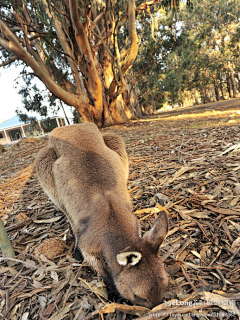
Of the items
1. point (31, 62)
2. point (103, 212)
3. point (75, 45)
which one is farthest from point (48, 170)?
point (75, 45)

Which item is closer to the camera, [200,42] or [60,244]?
[60,244]

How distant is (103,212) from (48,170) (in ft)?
4.57

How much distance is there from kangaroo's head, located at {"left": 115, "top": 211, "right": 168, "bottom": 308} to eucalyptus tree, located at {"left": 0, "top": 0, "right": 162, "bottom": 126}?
921 centimetres

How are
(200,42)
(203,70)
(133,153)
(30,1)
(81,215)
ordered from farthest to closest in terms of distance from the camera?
1. (203,70)
2. (200,42)
3. (30,1)
4. (133,153)
5. (81,215)

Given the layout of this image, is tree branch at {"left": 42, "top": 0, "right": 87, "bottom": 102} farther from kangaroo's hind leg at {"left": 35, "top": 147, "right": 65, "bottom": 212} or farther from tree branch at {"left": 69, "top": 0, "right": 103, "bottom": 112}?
kangaroo's hind leg at {"left": 35, "top": 147, "right": 65, "bottom": 212}

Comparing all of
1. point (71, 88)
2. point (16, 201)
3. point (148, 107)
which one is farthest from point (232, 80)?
point (16, 201)

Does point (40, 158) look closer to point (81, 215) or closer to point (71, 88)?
point (81, 215)

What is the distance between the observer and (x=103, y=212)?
2.28 metres

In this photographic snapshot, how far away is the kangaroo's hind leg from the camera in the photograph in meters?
3.30

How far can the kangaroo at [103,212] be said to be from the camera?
1.81 metres

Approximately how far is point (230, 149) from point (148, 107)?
1685 inches

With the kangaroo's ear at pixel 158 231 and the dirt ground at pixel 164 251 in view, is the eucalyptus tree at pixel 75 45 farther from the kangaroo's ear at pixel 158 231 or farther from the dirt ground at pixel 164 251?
the kangaroo's ear at pixel 158 231

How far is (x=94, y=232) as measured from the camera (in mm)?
2223

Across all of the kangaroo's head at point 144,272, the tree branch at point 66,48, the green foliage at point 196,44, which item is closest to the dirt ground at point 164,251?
the kangaroo's head at point 144,272
